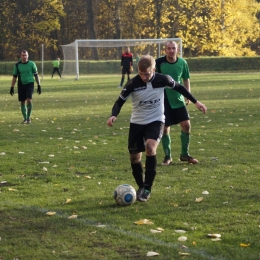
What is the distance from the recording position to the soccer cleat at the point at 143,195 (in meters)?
7.88

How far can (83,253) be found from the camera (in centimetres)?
577

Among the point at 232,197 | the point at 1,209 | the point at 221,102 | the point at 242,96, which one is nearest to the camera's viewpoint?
the point at 1,209

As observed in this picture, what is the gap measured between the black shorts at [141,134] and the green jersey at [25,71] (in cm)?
954

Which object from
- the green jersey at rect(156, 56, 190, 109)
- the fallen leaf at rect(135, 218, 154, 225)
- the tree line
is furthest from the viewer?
the tree line

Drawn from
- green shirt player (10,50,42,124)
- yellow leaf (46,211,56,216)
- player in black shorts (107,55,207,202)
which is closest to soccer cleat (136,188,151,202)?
player in black shorts (107,55,207,202)

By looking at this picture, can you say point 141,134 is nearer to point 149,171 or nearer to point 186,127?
point 149,171

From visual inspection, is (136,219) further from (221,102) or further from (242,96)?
(242,96)

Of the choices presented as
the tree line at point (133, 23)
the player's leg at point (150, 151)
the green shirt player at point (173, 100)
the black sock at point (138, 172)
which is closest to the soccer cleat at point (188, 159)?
the green shirt player at point (173, 100)

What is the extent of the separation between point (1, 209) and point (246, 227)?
2782 millimetres

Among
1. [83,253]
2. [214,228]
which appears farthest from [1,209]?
[214,228]

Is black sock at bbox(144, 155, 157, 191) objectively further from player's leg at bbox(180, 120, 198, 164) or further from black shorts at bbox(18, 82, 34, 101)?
black shorts at bbox(18, 82, 34, 101)

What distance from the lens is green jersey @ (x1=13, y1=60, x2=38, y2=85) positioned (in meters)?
17.2

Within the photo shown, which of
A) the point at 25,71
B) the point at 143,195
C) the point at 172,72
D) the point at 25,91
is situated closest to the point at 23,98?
the point at 25,91

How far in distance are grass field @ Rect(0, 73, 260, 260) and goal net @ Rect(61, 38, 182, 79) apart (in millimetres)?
30738
